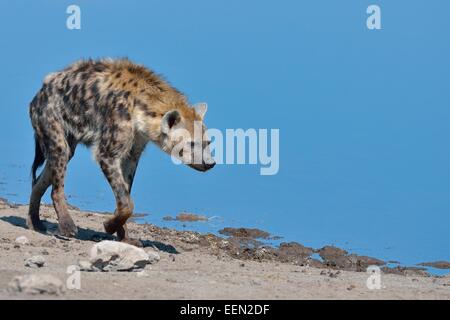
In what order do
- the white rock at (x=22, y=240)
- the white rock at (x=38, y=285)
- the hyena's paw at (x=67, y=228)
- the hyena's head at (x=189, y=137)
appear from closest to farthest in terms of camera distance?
→ the white rock at (x=38, y=285), the white rock at (x=22, y=240), the hyena's head at (x=189, y=137), the hyena's paw at (x=67, y=228)

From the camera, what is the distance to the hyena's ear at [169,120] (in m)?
9.07

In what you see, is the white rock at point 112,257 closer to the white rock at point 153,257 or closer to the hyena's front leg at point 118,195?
the white rock at point 153,257

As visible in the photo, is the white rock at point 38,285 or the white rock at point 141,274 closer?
the white rock at point 38,285

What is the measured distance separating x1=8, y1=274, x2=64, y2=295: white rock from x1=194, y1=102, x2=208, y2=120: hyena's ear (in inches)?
143

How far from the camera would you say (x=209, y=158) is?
919cm

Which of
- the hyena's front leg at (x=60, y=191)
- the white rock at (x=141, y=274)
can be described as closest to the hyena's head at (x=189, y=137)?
Answer: the hyena's front leg at (x=60, y=191)

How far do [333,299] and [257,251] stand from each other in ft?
12.2

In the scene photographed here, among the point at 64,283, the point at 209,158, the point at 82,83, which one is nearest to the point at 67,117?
the point at 82,83

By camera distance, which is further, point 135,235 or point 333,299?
point 135,235

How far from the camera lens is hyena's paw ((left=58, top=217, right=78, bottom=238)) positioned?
9.59 meters

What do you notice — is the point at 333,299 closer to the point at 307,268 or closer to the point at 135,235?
the point at 307,268

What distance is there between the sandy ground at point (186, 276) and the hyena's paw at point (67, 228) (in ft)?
0.29

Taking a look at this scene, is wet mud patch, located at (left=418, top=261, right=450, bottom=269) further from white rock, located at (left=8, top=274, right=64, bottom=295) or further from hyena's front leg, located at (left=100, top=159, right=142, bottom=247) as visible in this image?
white rock, located at (left=8, top=274, right=64, bottom=295)
